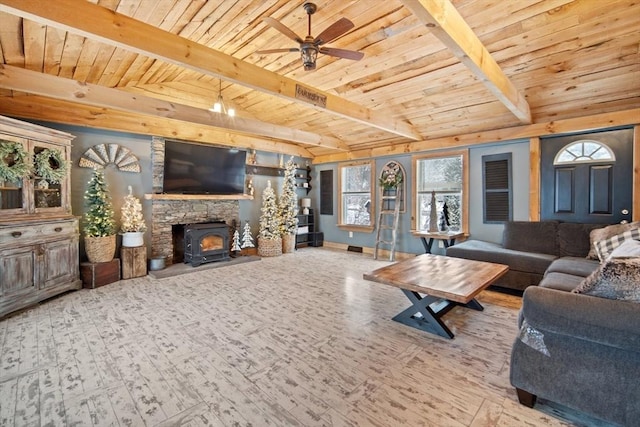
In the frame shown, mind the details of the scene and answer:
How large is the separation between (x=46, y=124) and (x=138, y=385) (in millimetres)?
4275

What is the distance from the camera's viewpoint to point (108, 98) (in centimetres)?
347

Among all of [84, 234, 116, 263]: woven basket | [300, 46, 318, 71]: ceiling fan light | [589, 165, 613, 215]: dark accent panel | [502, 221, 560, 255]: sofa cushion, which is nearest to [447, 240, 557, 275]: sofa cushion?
[502, 221, 560, 255]: sofa cushion

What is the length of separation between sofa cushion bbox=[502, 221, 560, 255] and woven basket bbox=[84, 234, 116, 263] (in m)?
6.02

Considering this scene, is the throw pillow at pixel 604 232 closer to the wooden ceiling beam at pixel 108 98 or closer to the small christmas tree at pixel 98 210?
the wooden ceiling beam at pixel 108 98

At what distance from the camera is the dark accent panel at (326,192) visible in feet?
24.6

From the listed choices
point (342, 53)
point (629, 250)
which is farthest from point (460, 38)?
point (629, 250)

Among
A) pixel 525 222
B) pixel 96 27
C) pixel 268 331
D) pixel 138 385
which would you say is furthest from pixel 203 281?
pixel 525 222

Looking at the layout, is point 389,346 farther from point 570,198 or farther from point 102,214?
point 102,214

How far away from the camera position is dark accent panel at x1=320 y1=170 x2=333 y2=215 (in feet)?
24.6

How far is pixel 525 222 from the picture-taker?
14.1 ft

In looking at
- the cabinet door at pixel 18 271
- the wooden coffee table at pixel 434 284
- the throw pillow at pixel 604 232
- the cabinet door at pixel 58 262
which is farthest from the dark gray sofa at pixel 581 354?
the cabinet door at pixel 58 262

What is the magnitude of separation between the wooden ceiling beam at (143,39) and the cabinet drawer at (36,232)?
2.45 metres

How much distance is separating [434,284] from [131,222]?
4.65 meters

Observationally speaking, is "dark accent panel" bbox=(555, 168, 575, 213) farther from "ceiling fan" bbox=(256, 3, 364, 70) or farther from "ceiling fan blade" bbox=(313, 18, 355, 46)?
"ceiling fan blade" bbox=(313, 18, 355, 46)
